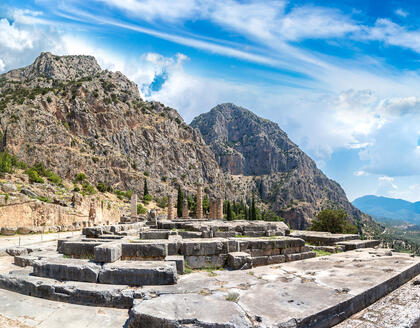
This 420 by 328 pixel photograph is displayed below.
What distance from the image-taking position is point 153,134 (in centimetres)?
10438

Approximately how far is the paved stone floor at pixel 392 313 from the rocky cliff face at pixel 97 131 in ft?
237

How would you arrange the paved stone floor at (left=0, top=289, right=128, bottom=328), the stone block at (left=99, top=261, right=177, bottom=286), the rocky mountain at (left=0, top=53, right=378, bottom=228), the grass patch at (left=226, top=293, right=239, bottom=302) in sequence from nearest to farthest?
the paved stone floor at (left=0, top=289, right=128, bottom=328) → the grass patch at (left=226, top=293, right=239, bottom=302) → the stone block at (left=99, top=261, right=177, bottom=286) → the rocky mountain at (left=0, top=53, right=378, bottom=228)

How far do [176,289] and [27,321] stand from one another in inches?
105

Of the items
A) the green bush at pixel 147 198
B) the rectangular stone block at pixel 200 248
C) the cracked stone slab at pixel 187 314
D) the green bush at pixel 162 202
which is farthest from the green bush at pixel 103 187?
the cracked stone slab at pixel 187 314

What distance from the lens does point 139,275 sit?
21.4 ft

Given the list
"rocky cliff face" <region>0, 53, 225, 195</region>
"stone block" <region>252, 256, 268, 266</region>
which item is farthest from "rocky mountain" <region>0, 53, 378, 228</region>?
"stone block" <region>252, 256, 268, 266</region>

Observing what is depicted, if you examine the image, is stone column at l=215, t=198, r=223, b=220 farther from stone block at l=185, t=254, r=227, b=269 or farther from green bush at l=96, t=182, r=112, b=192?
green bush at l=96, t=182, r=112, b=192

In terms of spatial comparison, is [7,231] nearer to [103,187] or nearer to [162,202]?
[103,187]

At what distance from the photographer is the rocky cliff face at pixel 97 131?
68.8 metres

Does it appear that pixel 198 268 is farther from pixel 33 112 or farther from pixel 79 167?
pixel 33 112

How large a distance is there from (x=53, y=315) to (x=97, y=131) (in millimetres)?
89211

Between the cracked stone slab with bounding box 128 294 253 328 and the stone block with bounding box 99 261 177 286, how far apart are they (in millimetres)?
1356

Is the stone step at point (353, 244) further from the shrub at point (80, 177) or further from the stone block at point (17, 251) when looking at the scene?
the shrub at point (80, 177)

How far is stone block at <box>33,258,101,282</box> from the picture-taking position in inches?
267
